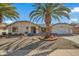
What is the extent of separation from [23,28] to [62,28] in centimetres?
159

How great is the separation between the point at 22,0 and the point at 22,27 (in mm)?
1137

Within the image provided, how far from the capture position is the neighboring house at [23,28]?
1410cm

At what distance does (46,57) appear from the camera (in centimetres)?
1405

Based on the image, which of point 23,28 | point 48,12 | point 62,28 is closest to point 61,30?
point 62,28

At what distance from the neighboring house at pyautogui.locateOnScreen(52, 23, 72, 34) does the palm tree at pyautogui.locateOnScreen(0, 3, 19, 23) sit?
163cm

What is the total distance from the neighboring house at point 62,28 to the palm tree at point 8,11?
1626 millimetres

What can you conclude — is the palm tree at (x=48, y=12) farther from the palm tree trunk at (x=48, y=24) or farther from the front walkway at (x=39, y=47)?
the front walkway at (x=39, y=47)

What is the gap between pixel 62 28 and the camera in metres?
14.2

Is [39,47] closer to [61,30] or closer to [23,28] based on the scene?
[23,28]

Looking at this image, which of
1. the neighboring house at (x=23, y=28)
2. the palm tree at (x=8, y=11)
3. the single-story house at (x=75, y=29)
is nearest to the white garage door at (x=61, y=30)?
the single-story house at (x=75, y=29)

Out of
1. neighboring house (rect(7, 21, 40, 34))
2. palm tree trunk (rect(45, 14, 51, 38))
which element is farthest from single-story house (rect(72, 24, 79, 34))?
neighboring house (rect(7, 21, 40, 34))

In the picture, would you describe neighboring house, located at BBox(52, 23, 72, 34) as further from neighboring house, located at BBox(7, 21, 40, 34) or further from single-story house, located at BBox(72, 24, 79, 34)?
neighboring house, located at BBox(7, 21, 40, 34)

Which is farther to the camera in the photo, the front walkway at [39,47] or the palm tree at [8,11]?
the front walkway at [39,47]

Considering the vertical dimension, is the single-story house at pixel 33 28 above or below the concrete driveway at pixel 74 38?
above
